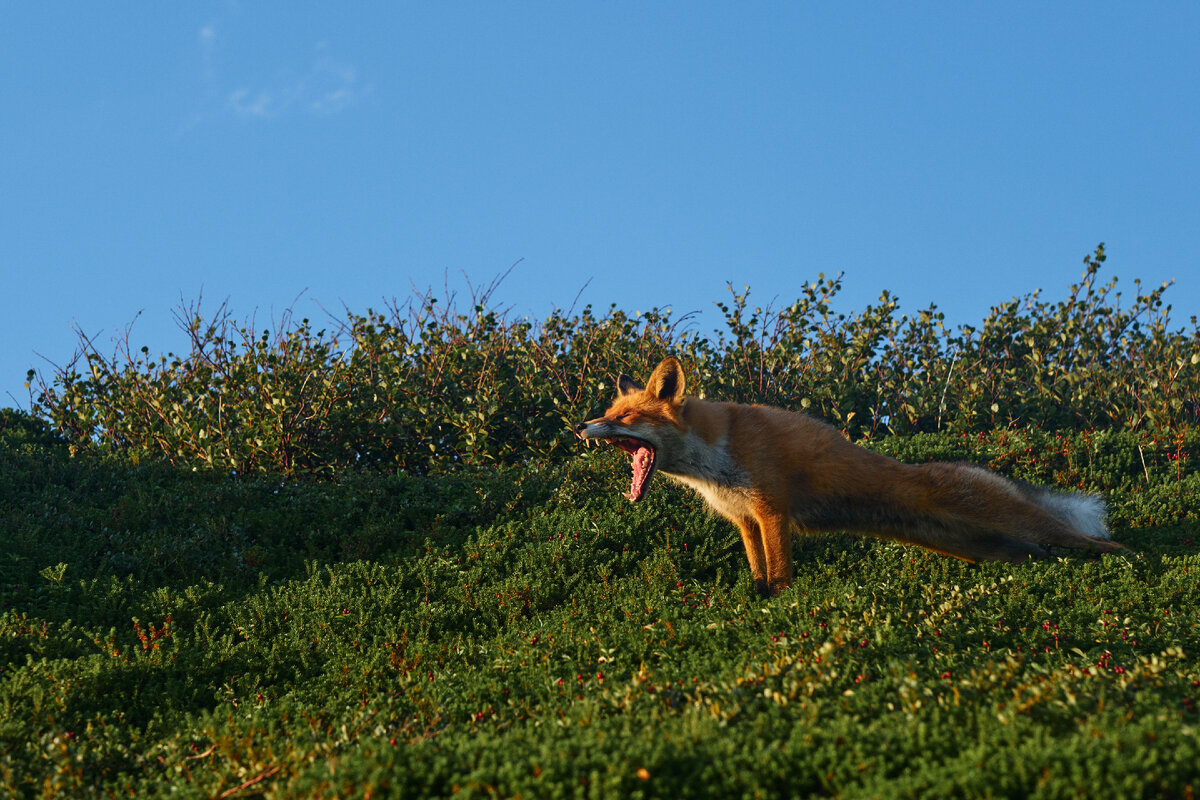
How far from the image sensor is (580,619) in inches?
296

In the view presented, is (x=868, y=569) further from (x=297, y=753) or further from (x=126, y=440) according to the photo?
(x=126, y=440)

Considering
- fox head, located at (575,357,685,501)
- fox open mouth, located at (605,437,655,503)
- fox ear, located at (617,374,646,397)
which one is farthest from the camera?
fox ear, located at (617,374,646,397)

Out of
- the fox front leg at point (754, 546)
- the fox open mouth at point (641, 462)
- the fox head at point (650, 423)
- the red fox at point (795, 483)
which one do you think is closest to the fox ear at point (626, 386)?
the red fox at point (795, 483)

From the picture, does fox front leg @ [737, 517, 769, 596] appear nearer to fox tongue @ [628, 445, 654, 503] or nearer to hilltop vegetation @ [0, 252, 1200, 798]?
hilltop vegetation @ [0, 252, 1200, 798]

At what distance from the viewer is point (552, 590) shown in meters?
8.36

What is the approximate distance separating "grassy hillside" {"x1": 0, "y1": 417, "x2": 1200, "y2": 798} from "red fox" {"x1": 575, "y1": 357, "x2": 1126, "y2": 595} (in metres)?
0.37

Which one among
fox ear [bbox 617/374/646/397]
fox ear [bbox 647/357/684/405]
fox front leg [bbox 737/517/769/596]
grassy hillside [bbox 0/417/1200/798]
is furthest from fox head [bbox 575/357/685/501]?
grassy hillside [bbox 0/417/1200/798]

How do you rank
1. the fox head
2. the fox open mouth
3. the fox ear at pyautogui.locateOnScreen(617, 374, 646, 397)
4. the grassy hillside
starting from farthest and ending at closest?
the fox ear at pyautogui.locateOnScreen(617, 374, 646, 397) < the fox open mouth < the fox head < the grassy hillside

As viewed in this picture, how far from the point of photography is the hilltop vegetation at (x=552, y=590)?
14.5ft

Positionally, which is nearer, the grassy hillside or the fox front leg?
the grassy hillside

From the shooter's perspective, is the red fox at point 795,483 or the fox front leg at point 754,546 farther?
the fox front leg at point 754,546

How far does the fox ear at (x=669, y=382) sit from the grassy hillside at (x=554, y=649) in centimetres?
173

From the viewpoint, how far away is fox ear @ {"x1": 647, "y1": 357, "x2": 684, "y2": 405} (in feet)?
25.8

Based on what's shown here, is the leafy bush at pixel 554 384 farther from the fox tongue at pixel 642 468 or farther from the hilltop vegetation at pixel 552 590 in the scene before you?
the fox tongue at pixel 642 468
